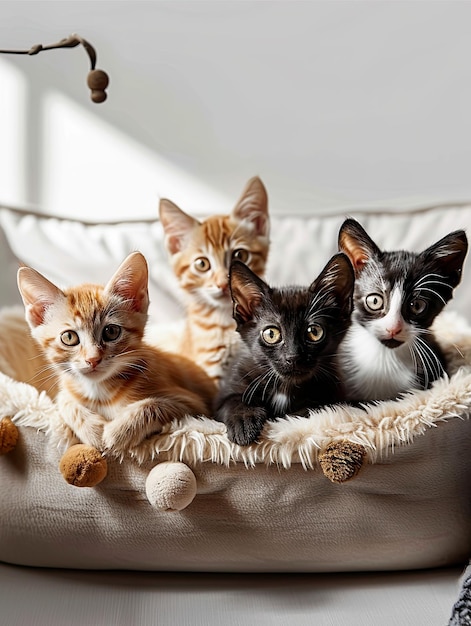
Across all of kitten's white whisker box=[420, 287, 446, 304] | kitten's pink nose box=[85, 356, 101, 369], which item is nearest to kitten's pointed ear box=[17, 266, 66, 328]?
kitten's pink nose box=[85, 356, 101, 369]

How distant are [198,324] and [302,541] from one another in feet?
1.70

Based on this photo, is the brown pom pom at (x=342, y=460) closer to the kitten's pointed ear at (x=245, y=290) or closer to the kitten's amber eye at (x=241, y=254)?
the kitten's pointed ear at (x=245, y=290)

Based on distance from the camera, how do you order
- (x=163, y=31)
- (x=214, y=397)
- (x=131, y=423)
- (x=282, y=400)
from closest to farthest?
(x=131, y=423)
(x=282, y=400)
(x=214, y=397)
(x=163, y=31)

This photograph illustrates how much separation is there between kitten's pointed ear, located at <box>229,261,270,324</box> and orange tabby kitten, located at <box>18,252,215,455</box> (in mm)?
153

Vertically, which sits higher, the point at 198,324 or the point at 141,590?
the point at 198,324

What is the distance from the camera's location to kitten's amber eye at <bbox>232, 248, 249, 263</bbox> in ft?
4.68

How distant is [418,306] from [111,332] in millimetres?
498

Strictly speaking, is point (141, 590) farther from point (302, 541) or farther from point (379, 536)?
point (379, 536)

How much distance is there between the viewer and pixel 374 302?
47.1 inches

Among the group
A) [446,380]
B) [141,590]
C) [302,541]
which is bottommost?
[141,590]

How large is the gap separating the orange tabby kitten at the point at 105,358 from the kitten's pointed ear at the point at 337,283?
A: 0.28m

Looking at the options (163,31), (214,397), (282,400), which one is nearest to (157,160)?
(163,31)

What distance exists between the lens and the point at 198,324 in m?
1.49

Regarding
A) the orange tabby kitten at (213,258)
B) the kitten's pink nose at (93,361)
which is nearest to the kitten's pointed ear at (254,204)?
the orange tabby kitten at (213,258)
